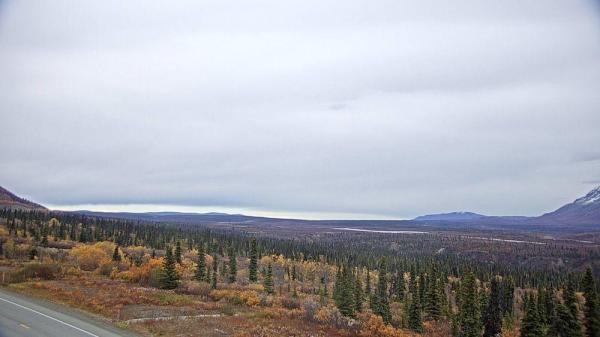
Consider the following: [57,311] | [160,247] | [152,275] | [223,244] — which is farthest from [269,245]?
[57,311]

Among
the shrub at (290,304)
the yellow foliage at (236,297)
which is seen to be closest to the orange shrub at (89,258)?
the yellow foliage at (236,297)

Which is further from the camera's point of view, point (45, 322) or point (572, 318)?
point (572, 318)

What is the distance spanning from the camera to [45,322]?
27500mm

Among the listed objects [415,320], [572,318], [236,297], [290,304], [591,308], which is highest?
[236,297]

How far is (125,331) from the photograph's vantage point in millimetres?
26859

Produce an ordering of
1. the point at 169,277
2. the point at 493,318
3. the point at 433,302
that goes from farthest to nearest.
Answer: the point at 433,302
the point at 493,318
the point at 169,277

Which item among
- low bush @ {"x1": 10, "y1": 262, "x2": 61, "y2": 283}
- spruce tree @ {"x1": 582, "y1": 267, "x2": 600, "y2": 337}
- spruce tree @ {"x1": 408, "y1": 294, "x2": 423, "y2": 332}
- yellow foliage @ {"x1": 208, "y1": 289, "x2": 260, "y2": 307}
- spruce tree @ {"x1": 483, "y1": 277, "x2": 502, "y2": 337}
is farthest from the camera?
spruce tree @ {"x1": 483, "y1": 277, "x2": 502, "y2": 337}

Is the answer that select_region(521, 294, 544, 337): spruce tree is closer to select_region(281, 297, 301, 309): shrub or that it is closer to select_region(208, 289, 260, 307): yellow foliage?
select_region(281, 297, 301, 309): shrub

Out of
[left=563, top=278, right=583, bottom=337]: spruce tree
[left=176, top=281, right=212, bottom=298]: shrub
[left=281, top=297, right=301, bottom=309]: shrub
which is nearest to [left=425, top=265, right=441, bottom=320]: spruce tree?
[left=563, top=278, right=583, bottom=337]: spruce tree

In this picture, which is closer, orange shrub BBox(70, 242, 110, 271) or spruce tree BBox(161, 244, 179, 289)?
spruce tree BBox(161, 244, 179, 289)

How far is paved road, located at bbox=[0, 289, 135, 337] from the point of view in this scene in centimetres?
2480

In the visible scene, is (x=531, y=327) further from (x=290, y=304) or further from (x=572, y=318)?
(x=290, y=304)

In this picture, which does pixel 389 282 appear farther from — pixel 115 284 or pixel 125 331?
pixel 125 331

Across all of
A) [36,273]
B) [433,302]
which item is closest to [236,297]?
[36,273]
